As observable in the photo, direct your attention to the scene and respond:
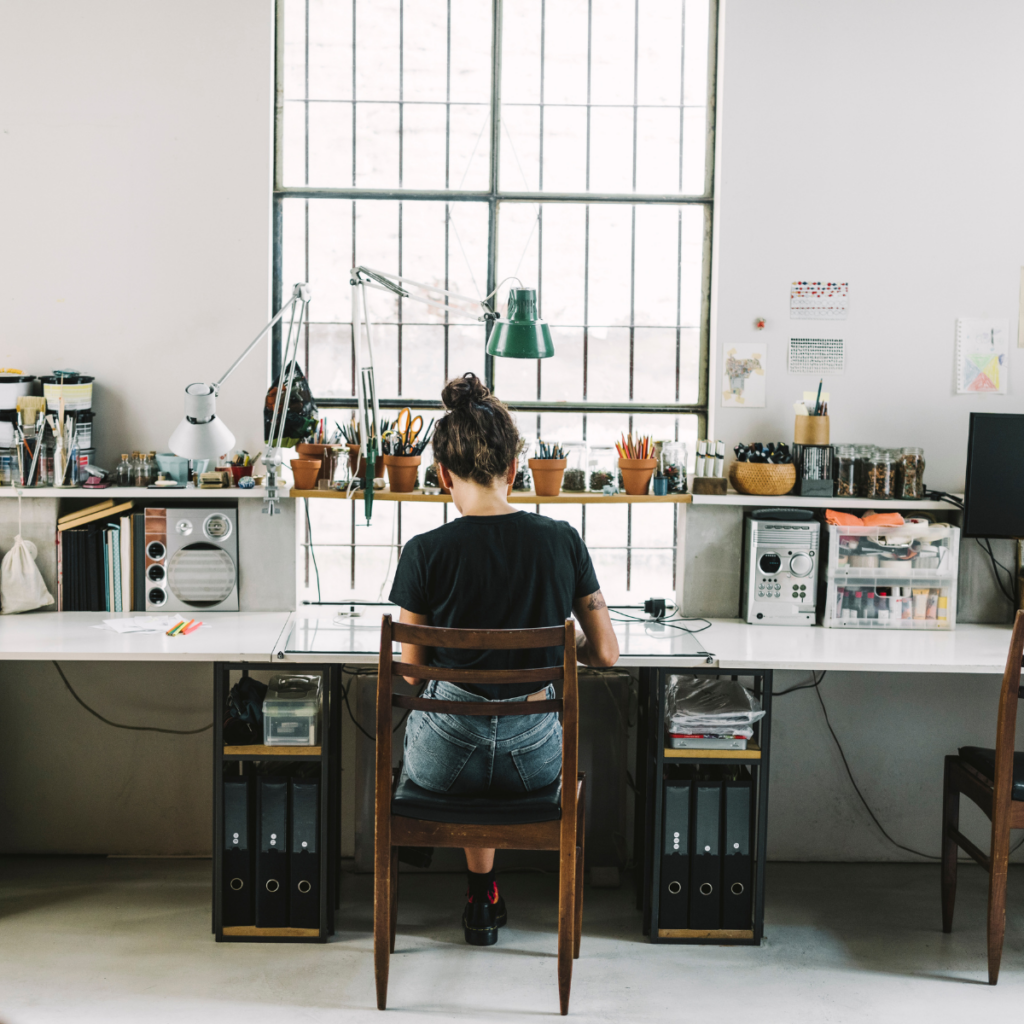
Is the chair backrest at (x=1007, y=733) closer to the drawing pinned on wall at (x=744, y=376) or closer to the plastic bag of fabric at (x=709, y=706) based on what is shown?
the plastic bag of fabric at (x=709, y=706)

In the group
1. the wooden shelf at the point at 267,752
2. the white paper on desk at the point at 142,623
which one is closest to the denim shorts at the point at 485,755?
the wooden shelf at the point at 267,752

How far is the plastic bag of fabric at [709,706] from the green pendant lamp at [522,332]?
3.39ft

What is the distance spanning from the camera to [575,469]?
11.1ft

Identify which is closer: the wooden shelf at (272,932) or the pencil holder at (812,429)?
the wooden shelf at (272,932)

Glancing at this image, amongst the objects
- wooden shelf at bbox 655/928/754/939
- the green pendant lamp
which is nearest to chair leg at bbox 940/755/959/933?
wooden shelf at bbox 655/928/754/939

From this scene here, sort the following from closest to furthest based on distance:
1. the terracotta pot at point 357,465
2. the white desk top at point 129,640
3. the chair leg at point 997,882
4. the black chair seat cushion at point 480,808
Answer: the black chair seat cushion at point 480,808, the chair leg at point 997,882, the white desk top at point 129,640, the terracotta pot at point 357,465

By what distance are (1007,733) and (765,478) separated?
1074 millimetres

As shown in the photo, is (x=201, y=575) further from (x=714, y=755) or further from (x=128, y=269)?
(x=714, y=755)

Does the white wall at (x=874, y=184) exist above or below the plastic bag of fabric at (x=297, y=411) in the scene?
above

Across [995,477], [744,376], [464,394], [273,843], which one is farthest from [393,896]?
[995,477]

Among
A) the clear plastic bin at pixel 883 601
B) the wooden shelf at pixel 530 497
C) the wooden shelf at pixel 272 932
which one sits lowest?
the wooden shelf at pixel 272 932

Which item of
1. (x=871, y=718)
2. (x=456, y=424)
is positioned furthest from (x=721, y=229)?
(x=871, y=718)

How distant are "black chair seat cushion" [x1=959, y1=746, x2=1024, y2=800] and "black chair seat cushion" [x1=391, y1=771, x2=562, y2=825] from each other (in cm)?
121

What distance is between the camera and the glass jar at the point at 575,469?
3.39m
